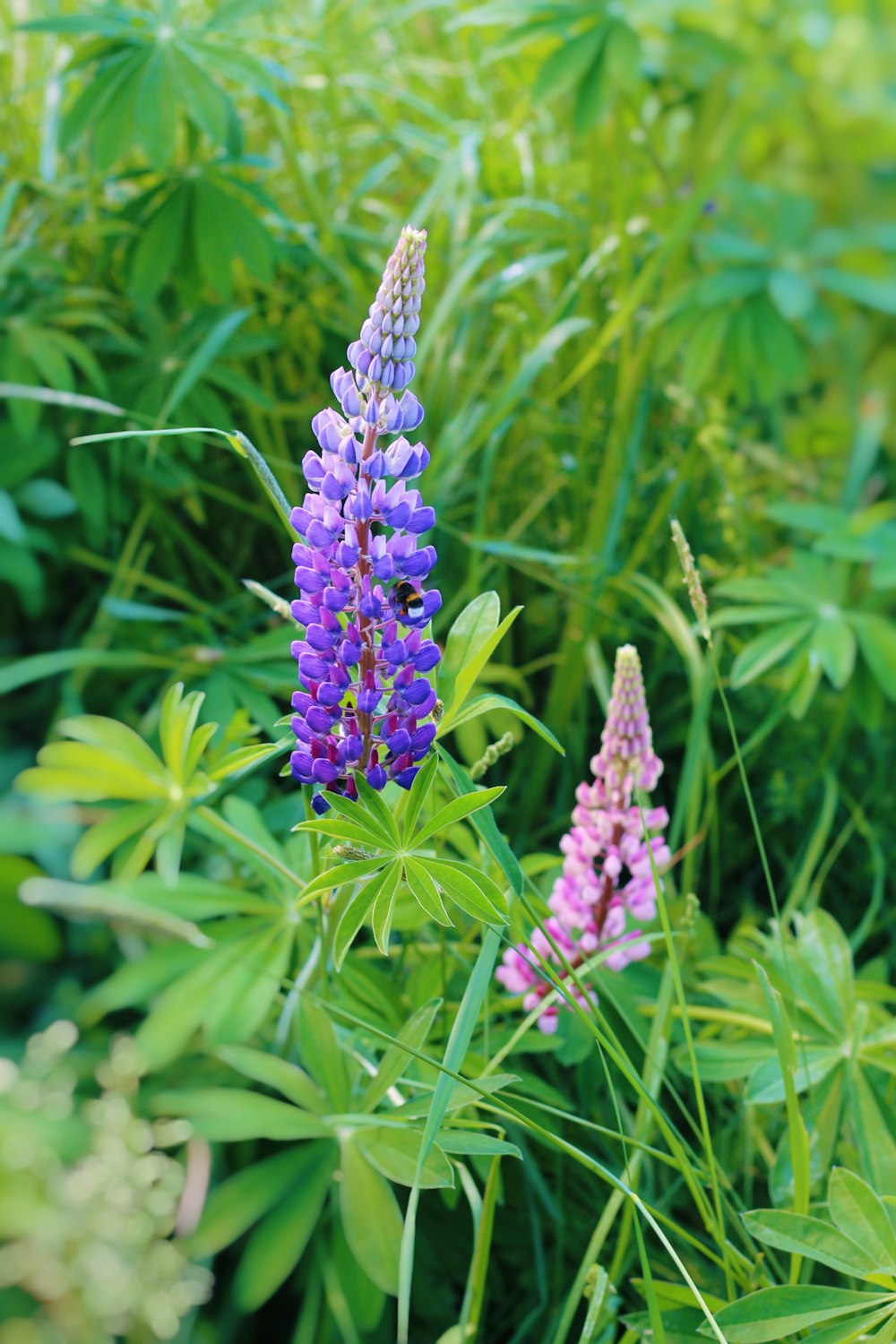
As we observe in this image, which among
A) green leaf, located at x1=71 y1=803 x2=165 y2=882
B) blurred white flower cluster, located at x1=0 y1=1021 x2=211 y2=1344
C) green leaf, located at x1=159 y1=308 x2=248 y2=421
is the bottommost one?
blurred white flower cluster, located at x1=0 y1=1021 x2=211 y2=1344

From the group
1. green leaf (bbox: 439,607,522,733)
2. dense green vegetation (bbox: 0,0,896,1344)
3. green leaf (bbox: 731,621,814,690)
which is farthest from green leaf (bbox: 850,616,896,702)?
green leaf (bbox: 439,607,522,733)

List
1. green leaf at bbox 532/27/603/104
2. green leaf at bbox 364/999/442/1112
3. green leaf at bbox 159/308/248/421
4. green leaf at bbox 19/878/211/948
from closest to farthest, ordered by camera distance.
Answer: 1. green leaf at bbox 19/878/211/948
2. green leaf at bbox 364/999/442/1112
3. green leaf at bbox 159/308/248/421
4. green leaf at bbox 532/27/603/104

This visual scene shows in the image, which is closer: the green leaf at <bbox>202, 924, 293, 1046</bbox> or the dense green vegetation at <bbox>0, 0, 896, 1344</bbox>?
the dense green vegetation at <bbox>0, 0, 896, 1344</bbox>

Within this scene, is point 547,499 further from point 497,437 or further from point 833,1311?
point 833,1311

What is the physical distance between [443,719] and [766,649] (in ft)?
2.72

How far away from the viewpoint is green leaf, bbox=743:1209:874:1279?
101cm

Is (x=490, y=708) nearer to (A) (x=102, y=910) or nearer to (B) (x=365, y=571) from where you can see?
(B) (x=365, y=571)

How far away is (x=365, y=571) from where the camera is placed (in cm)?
101

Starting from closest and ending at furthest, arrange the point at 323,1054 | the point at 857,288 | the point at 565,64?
the point at 323,1054 → the point at 565,64 → the point at 857,288

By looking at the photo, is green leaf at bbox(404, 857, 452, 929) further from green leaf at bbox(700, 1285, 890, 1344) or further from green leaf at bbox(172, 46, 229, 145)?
green leaf at bbox(172, 46, 229, 145)

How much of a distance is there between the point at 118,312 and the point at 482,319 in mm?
673

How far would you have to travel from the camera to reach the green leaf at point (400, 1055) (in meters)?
1.07

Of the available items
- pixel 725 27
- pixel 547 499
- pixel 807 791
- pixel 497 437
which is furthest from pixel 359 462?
pixel 725 27

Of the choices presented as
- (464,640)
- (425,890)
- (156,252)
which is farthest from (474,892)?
(156,252)
